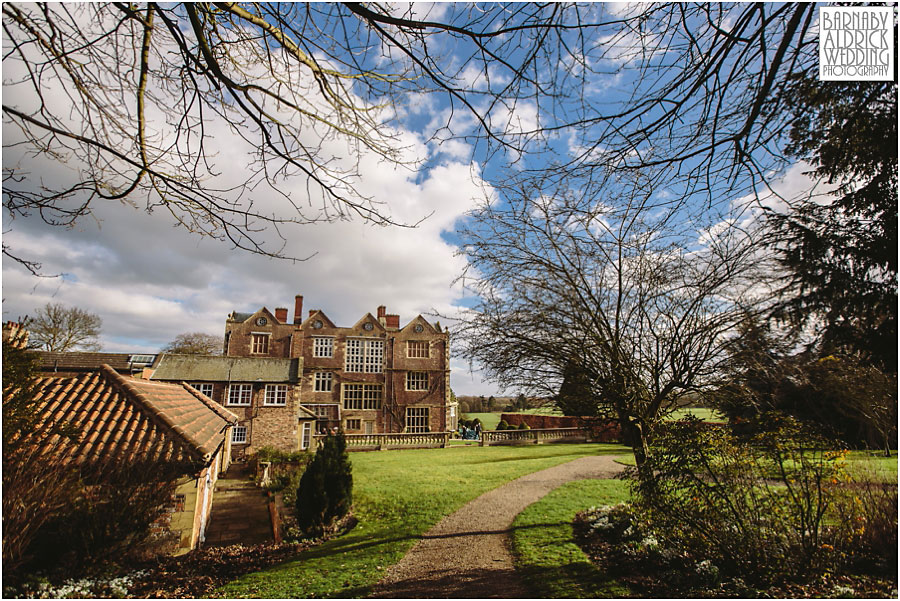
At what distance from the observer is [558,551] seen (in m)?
6.54

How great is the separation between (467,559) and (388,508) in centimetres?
477

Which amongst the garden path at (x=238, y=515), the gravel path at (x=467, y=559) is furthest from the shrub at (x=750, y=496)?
the garden path at (x=238, y=515)

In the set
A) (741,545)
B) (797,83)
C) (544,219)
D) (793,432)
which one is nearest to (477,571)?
(741,545)

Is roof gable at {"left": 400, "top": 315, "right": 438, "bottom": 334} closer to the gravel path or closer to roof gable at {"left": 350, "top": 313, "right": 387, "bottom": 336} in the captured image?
roof gable at {"left": 350, "top": 313, "right": 387, "bottom": 336}

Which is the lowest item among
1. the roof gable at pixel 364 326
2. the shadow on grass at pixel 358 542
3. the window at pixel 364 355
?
the shadow on grass at pixel 358 542

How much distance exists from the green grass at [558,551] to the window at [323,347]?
77.0ft

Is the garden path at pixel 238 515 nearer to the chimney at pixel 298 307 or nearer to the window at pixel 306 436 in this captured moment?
the window at pixel 306 436

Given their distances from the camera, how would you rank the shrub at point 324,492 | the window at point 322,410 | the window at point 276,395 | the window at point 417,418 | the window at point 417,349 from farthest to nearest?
the window at point 417,349 → the window at point 417,418 → the window at point 322,410 → the window at point 276,395 → the shrub at point 324,492

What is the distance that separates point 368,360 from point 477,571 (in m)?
26.6

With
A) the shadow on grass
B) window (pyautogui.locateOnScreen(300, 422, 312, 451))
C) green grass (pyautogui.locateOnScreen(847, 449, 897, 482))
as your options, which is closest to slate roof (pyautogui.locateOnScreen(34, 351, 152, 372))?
the shadow on grass

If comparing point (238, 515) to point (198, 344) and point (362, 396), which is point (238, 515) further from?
point (198, 344)

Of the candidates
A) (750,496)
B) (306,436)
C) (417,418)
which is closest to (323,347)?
(306,436)

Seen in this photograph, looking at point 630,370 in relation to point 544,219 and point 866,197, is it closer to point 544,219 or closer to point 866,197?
point 544,219

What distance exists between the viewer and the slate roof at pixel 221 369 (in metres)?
21.7
